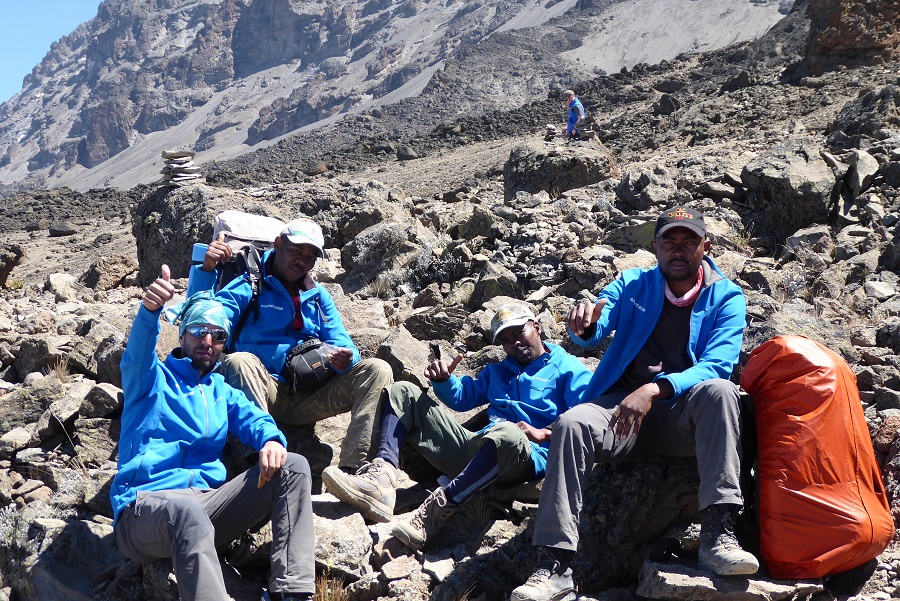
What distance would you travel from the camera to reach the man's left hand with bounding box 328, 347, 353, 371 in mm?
4949

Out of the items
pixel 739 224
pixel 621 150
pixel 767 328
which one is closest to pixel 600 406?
pixel 767 328

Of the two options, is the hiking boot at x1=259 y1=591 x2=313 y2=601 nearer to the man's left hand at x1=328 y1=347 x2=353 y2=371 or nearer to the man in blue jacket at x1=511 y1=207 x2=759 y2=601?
the man in blue jacket at x1=511 y1=207 x2=759 y2=601

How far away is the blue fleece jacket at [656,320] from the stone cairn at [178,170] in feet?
31.3

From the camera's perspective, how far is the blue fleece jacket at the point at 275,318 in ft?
16.9

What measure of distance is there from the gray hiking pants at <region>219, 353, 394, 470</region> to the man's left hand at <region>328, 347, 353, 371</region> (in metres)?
0.07

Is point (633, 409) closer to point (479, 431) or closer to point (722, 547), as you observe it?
point (722, 547)

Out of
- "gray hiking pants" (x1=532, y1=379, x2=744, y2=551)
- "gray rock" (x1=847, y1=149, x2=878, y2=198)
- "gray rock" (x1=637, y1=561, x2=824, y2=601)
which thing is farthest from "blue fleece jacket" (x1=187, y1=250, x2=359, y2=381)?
"gray rock" (x1=847, y1=149, x2=878, y2=198)

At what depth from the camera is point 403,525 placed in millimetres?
4156

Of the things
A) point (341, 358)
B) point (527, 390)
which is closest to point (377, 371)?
point (341, 358)

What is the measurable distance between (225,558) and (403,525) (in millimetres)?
925

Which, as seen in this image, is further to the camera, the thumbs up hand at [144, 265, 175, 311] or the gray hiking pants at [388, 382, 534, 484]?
the gray hiking pants at [388, 382, 534, 484]

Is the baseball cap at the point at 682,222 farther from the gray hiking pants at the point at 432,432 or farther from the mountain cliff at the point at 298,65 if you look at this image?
the mountain cliff at the point at 298,65

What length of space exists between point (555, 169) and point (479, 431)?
343 inches

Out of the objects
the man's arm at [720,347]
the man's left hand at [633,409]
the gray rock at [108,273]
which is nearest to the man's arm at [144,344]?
the man's left hand at [633,409]
